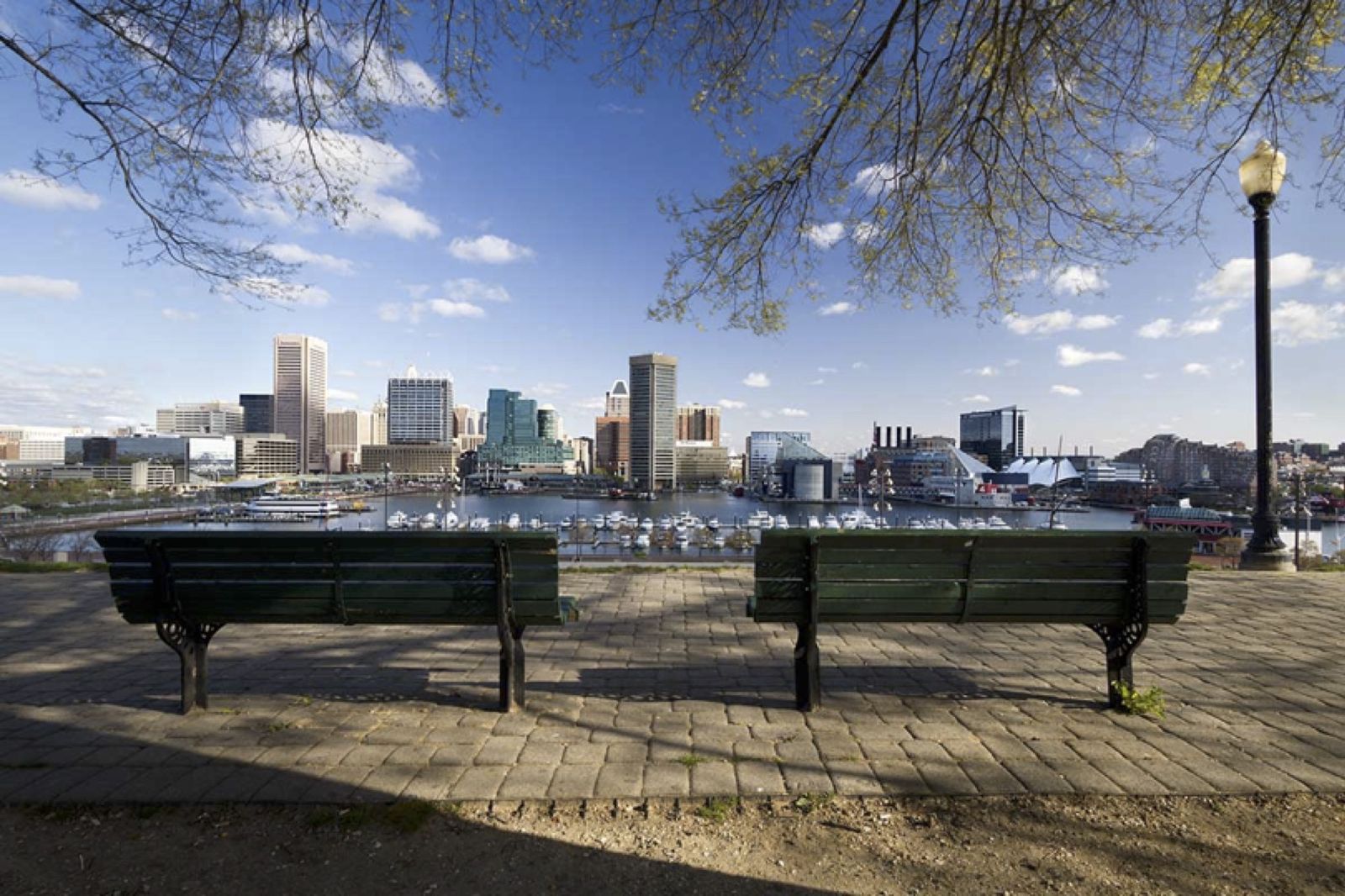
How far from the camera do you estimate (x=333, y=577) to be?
123 inches

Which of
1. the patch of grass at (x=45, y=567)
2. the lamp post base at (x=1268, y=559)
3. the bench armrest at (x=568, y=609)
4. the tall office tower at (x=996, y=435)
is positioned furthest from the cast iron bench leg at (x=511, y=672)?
the tall office tower at (x=996, y=435)

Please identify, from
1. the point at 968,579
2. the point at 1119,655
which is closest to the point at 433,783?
the point at 968,579

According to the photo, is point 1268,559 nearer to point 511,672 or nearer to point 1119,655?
point 1119,655

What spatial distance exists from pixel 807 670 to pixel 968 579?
3.11 ft

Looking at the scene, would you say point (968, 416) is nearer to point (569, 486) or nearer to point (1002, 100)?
point (569, 486)

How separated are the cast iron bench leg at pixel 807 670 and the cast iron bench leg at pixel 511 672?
1434mm

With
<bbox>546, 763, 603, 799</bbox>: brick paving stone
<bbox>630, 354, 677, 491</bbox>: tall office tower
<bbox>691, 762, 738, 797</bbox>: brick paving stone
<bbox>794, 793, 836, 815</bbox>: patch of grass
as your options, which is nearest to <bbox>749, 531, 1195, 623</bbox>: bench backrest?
<bbox>691, 762, 738, 797</bbox>: brick paving stone

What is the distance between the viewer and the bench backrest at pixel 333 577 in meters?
3.06

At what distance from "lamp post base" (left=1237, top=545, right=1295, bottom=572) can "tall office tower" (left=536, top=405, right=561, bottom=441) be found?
159545mm

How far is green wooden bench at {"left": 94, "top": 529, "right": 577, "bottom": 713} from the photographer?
3.06 metres

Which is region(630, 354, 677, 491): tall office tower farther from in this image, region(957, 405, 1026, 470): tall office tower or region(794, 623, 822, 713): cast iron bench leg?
region(794, 623, 822, 713): cast iron bench leg

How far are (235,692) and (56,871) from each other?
1.69 meters

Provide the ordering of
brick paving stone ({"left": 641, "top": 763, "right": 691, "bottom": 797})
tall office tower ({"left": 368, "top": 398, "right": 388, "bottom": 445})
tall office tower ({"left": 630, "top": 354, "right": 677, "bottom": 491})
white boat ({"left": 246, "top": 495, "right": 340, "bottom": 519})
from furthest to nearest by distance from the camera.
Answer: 1. tall office tower ({"left": 368, "top": 398, "right": 388, "bottom": 445})
2. tall office tower ({"left": 630, "top": 354, "right": 677, "bottom": 491})
3. white boat ({"left": 246, "top": 495, "right": 340, "bottom": 519})
4. brick paving stone ({"left": 641, "top": 763, "right": 691, "bottom": 797})

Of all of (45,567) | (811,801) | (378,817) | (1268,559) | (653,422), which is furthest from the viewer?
(653,422)
